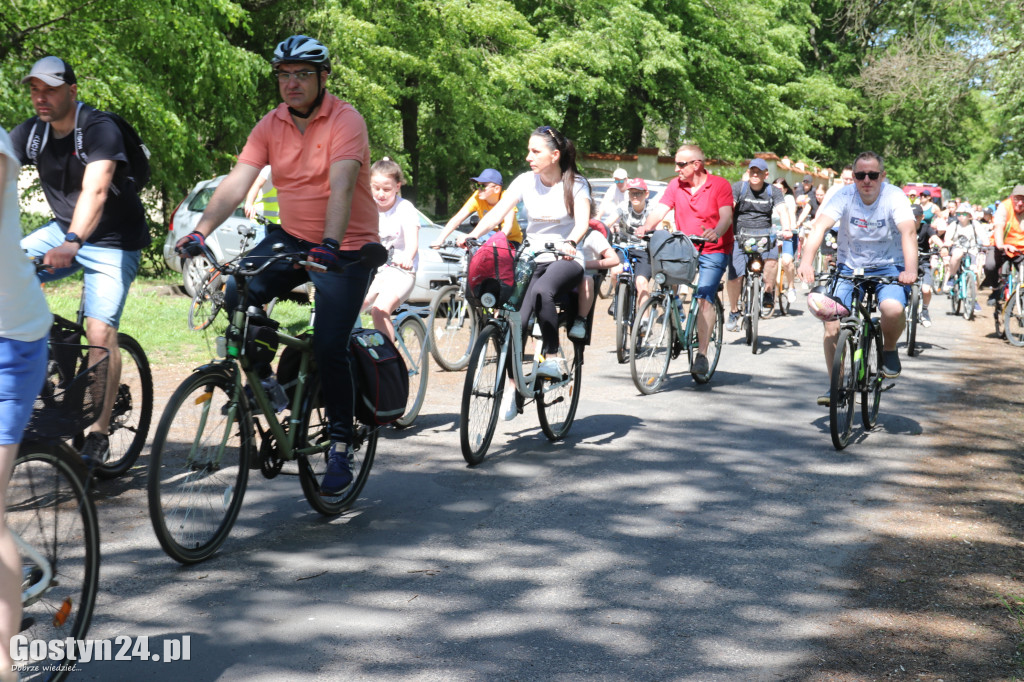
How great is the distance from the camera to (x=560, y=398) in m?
7.47

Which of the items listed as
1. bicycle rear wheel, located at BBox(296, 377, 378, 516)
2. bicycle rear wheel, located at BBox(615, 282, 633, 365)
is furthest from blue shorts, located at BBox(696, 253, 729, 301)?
bicycle rear wheel, located at BBox(296, 377, 378, 516)

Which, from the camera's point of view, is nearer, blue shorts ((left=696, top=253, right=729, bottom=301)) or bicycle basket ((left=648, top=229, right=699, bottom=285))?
bicycle basket ((left=648, top=229, right=699, bottom=285))

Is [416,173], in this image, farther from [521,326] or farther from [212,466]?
[212,466]

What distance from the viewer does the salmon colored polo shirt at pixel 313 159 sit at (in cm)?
500

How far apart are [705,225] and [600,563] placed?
19.8ft

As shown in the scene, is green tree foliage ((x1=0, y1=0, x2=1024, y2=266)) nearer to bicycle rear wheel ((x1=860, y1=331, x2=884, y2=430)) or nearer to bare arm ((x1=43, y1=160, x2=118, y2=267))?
bare arm ((x1=43, y1=160, x2=118, y2=267))

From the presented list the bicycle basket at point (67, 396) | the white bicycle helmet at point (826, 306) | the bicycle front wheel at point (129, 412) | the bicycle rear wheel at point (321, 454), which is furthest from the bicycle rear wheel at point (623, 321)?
the bicycle basket at point (67, 396)

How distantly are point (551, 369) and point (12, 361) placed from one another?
4445 mm

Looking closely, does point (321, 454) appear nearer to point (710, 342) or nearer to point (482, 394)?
point (482, 394)

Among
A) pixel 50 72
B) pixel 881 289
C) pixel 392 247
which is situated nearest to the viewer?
pixel 50 72

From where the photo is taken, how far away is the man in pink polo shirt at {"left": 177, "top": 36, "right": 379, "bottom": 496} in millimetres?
4863

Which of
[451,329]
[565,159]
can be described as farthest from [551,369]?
[451,329]

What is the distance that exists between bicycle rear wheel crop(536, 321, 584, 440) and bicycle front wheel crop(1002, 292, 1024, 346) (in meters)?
9.42

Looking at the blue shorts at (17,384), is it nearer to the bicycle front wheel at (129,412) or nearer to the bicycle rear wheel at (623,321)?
the bicycle front wheel at (129,412)
